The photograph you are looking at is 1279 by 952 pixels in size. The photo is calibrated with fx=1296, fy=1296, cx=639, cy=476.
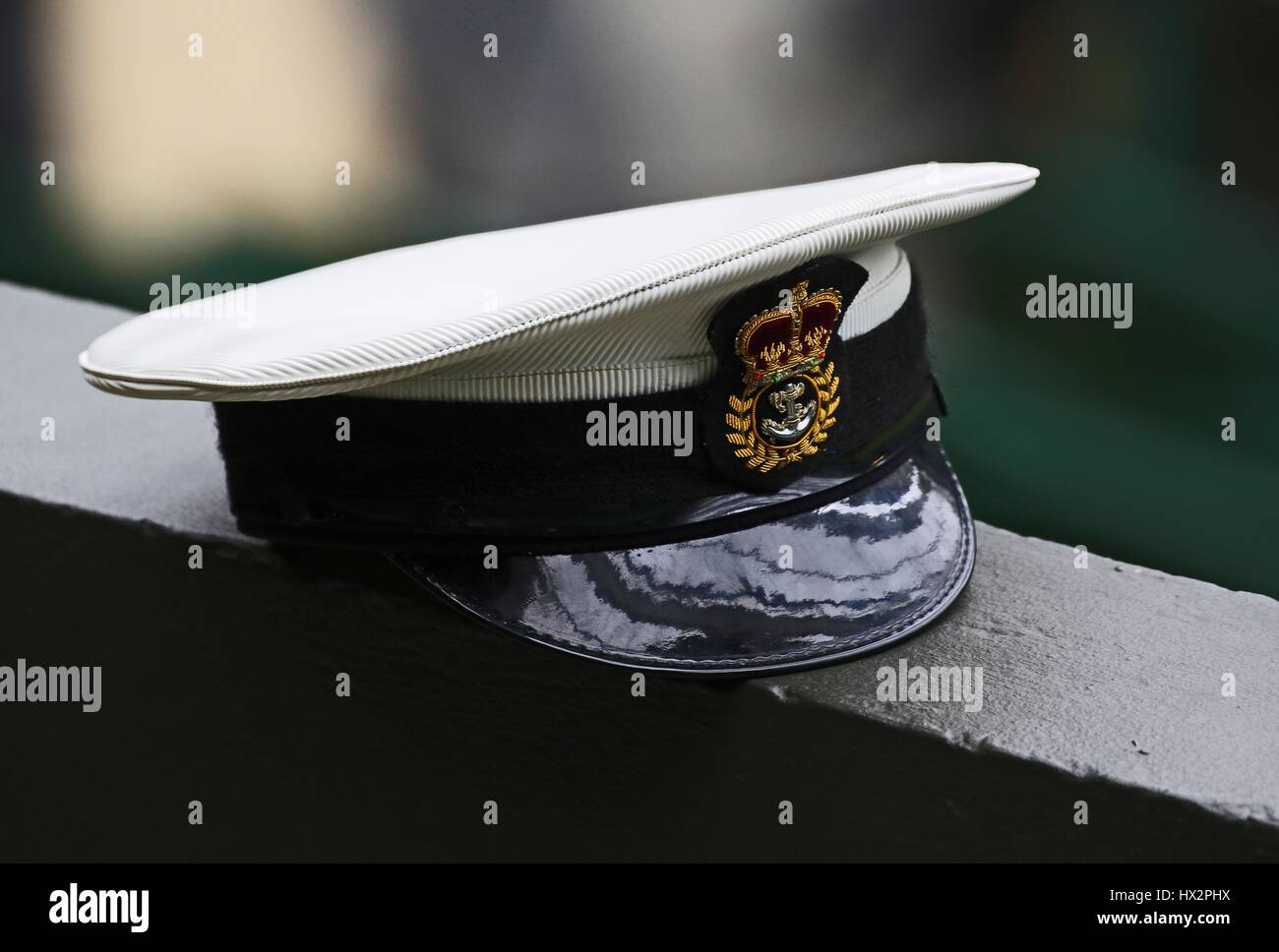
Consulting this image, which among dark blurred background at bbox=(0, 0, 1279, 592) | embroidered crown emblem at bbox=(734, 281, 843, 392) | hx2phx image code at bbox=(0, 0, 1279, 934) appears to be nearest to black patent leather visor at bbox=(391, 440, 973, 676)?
hx2phx image code at bbox=(0, 0, 1279, 934)

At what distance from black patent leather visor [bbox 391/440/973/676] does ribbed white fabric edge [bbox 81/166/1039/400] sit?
22cm

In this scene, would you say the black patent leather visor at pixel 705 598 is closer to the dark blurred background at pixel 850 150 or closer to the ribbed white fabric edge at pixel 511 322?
the ribbed white fabric edge at pixel 511 322

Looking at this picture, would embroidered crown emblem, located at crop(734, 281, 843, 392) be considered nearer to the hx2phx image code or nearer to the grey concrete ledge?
the hx2phx image code

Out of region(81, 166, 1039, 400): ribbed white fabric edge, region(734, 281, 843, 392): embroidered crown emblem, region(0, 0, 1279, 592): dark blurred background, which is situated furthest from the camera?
region(0, 0, 1279, 592): dark blurred background

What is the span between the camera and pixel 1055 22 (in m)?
2.13

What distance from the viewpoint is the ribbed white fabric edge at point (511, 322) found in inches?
35.6

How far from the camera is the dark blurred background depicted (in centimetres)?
212

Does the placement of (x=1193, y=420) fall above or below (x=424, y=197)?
below

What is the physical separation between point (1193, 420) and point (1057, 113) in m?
0.56

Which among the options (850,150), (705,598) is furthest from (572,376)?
(850,150)

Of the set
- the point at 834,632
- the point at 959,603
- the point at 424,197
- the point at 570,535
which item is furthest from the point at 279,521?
the point at 424,197

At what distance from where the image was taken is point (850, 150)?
2.24 metres

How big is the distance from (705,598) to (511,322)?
292mm

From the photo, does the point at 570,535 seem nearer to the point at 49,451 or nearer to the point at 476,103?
the point at 49,451
